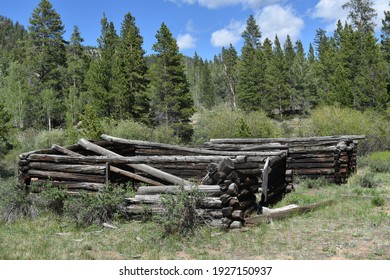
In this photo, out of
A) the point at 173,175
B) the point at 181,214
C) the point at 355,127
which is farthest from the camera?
the point at 355,127

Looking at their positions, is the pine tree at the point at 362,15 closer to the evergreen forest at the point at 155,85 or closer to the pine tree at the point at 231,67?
the evergreen forest at the point at 155,85

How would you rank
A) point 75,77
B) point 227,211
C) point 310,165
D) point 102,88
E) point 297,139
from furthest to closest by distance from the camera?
point 75,77
point 102,88
point 297,139
point 310,165
point 227,211

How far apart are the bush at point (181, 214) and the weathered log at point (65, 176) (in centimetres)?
294

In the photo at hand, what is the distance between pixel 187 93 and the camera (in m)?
43.5

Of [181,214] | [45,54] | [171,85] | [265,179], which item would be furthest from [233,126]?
[45,54]

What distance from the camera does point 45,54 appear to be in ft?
154

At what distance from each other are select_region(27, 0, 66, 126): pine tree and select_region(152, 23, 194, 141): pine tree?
13319 mm

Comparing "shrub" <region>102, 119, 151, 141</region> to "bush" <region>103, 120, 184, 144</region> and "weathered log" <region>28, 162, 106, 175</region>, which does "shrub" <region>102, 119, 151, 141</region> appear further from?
"weathered log" <region>28, 162, 106, 175</region>

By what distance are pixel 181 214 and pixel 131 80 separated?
38362 millimetres

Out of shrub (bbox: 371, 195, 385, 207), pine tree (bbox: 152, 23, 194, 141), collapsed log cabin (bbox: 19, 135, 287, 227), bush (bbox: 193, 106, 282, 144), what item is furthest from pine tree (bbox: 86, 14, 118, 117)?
shrub (bbox: 371, 195, 385, 207)

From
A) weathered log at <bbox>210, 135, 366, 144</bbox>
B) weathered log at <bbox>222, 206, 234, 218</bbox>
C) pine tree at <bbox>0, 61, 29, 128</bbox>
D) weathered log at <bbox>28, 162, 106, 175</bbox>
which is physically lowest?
weathered log at <bbox>222, 206, 234, 218</bbox>

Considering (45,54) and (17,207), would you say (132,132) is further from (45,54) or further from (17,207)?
(45,54)

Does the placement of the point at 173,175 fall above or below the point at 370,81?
below

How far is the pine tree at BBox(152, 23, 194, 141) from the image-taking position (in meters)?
41.6
